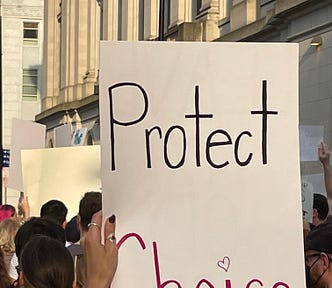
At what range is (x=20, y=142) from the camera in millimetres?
12609

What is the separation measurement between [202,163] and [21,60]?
56.8m

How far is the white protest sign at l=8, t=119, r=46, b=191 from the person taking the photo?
12.3 metres

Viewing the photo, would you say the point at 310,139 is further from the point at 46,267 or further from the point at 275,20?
the point at 275,20

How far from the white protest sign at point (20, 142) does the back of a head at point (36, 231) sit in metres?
5.80

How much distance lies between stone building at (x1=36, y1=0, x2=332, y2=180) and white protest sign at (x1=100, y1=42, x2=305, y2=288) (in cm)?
1380

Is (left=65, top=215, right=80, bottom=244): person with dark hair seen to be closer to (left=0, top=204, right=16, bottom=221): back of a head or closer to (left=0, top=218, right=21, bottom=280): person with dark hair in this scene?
(left=0, top=218, right=21, bottom=280): person with dark hair

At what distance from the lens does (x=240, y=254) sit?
14.1 ft

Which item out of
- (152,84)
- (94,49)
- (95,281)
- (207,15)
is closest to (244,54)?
(152,84)

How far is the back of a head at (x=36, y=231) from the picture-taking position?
6.23 meters

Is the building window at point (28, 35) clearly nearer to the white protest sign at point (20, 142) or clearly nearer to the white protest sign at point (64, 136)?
the white protest sign at point (64, 136)

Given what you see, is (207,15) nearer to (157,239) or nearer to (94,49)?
(94,49)

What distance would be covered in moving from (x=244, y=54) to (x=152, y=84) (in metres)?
0.37

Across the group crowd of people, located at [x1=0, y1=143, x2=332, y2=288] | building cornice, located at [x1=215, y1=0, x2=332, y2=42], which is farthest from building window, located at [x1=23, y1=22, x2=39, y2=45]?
crowd of people, located at [x1=0, y1=143, x2=332, y2=288]

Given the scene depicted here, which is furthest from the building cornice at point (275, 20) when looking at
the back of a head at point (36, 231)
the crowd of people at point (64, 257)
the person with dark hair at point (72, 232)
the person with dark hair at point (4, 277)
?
the person with dark hair at point (4, 277)
